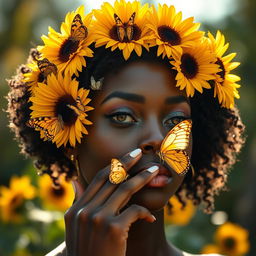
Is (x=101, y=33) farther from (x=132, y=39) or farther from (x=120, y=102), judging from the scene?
(x=120, y=102)

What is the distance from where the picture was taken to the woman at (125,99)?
2998 mm

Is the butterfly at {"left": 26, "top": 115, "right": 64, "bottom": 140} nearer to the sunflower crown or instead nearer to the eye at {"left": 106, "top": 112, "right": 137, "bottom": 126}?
the sunflower crown

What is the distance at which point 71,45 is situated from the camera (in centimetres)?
333

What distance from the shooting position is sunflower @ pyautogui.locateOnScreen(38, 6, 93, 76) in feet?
10.7

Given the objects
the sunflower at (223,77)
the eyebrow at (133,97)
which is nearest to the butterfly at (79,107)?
the eyebrow at (133,97)

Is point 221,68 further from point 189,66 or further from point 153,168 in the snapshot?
point 153,168

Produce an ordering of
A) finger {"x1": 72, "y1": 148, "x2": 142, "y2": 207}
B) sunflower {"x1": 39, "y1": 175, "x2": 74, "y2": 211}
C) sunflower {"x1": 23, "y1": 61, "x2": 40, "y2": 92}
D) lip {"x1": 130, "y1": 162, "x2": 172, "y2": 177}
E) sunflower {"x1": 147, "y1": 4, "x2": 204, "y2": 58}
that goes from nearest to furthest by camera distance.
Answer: finger {"x1": 72, "y1": 148, "x2": 142, "y2": 207} → lip {"x1": 130, "y1": 162, "x2": 172, "y2": 177} → sunflower {"x1": 147, "y1": 4, "x2": 204, "y2": 58} → sunflower {"x1": 23, "y1": 61, "x2": 40, "y2": 92} → sunflower {"x1": 39, "y1": 175, "x2": 74, "y2": 211}

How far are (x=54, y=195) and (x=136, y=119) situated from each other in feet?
8.84

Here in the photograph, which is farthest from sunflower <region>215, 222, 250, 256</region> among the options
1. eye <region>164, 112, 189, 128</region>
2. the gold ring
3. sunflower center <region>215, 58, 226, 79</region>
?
the gold ring

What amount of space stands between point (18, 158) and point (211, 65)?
36.4 ft

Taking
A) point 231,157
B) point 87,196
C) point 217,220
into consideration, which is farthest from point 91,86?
point 217,220

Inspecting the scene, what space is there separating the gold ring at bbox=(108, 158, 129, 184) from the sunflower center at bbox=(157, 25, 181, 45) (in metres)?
A: 0.73

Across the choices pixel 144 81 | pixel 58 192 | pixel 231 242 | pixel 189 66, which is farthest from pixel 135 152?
pixel 231 242

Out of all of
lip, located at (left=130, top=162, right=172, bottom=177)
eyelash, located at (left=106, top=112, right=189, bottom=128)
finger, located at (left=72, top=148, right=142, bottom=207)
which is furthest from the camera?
eyelash, located at (left=106, top=112, right=189, bottom=128)
